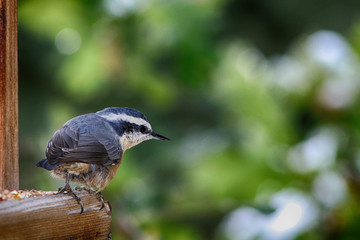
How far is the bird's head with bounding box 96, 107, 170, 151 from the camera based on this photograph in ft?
11.9

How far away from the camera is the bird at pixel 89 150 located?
313 centimetres

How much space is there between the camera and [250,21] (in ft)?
30.9

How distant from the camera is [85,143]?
3232mm

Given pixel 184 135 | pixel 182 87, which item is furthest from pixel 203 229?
pixel 182 87

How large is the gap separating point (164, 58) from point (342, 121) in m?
1.82

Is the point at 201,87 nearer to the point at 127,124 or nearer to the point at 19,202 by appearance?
the point at 127,124

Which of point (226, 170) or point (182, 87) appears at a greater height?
point (182, 87)

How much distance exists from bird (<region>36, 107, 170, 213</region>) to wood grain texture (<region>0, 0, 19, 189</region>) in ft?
0.52

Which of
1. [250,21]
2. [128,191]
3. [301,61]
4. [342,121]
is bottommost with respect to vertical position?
[128,191]

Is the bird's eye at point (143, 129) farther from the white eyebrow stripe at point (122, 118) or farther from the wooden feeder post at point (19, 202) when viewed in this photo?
the wooden feeder post at point (19, 202)

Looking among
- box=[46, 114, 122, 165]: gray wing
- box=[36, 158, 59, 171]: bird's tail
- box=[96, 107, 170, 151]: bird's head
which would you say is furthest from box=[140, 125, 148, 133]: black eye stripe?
box=[36, 158, 59, 171]: bird's tail

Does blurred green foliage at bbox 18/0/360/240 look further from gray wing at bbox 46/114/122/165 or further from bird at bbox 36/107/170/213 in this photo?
gray wing at bbox 46/114/122/165

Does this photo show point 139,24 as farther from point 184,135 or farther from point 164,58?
point 184,135

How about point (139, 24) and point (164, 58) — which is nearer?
point (139, 24)
